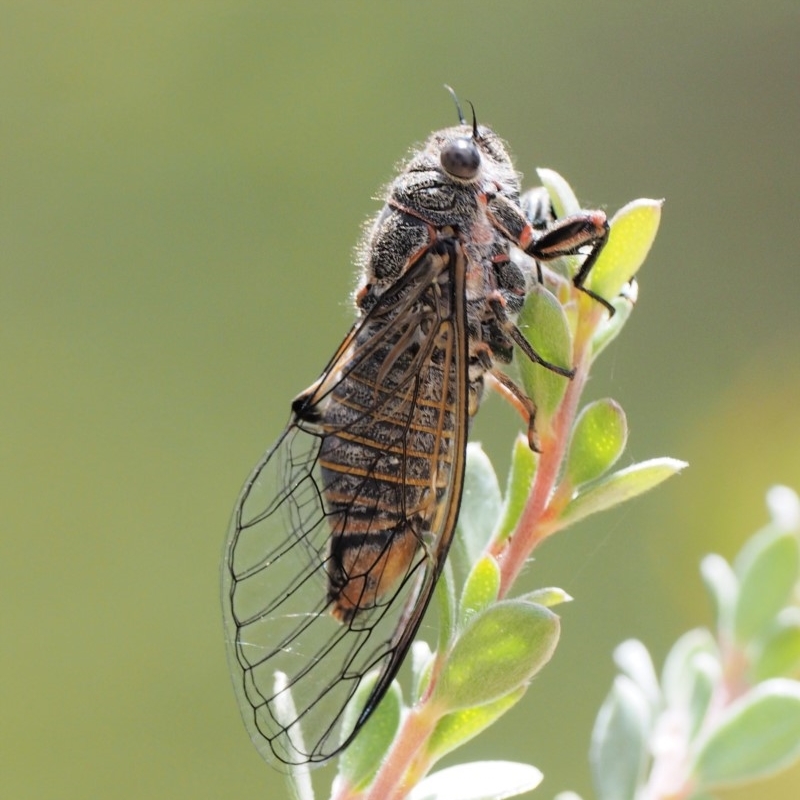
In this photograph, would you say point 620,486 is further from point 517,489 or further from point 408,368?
point 408,368

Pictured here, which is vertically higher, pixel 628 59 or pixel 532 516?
pixel 628 59

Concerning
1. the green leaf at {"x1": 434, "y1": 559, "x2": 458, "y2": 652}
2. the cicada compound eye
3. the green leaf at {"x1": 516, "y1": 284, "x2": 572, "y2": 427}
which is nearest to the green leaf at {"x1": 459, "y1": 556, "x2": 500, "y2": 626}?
the green leaf at {"x1": 434, "y1": 559, "x2": 458, "y2": 652}

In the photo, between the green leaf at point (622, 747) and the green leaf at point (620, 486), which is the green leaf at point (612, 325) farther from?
the green leaf at point (622, 747)

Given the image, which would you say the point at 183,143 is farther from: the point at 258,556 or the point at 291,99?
the point at 258,556

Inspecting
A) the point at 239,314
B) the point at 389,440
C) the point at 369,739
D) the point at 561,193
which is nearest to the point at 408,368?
the point at 389,440

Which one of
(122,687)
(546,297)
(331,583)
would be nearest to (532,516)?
(546,297)

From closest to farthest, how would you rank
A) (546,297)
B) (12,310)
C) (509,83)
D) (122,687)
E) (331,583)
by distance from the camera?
(546,297) → (331,583) → (122,687) → (12,310) → (509,83)
